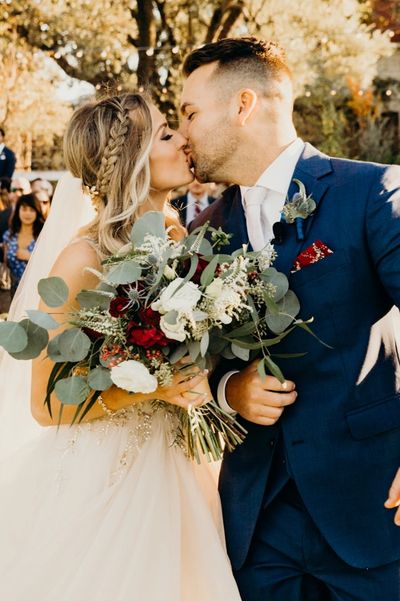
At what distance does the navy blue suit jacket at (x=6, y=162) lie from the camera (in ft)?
41.8

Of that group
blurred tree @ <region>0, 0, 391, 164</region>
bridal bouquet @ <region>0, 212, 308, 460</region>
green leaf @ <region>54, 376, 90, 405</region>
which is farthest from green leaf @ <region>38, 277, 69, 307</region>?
blurred tree @ <region>0, 0, 391, 164</region>

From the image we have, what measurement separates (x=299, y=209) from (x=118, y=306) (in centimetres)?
70

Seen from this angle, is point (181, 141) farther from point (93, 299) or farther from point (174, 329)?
point (174, 329)

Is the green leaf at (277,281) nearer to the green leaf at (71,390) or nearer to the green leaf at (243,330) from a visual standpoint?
the green leaf at (243,330)

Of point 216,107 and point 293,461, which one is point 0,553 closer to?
point 293,461

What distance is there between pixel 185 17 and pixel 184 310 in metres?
14.5

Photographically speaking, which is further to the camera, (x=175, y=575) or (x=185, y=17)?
(x=185, y=17)

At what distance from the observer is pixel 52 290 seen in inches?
91.4

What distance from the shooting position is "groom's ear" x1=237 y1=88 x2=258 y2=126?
117 inches

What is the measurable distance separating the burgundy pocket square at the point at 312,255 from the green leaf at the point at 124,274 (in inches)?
21.8

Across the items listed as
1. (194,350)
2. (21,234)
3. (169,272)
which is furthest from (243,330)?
(21,234)

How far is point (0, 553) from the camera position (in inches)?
108

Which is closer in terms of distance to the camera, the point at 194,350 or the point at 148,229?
the point at 194,350

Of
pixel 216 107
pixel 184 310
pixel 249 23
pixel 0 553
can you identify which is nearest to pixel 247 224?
pixel 216 107
